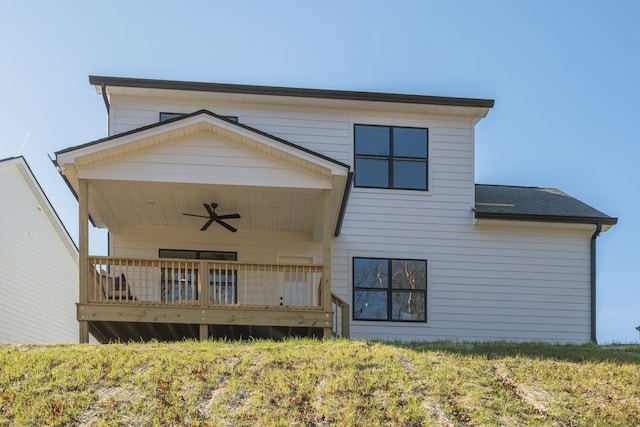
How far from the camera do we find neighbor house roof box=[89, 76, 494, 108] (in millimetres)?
15742

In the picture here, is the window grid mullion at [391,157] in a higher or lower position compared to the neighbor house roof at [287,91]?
lower

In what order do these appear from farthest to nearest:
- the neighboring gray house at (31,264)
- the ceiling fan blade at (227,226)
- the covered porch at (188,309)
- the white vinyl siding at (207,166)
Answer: the neighboring gray house at (31,264) → the ceiling fan blade at (227,226) → the white vinyl siding at (207,166) → the covered porch at (188,309)

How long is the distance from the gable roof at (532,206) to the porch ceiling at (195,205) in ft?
14.1

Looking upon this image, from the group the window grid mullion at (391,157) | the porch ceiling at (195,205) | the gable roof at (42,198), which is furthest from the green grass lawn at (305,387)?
the gable roof at (42,198)

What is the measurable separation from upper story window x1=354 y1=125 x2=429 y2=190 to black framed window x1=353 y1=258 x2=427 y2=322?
70.8 inches

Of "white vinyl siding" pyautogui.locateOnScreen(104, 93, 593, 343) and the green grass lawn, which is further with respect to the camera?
"white vinyl siding" pyautogui.locateOnScreen(104, 93, 593, 343)

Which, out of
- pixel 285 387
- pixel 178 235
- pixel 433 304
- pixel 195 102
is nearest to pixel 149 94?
pixel 195 102

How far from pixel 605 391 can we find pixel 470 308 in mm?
6307

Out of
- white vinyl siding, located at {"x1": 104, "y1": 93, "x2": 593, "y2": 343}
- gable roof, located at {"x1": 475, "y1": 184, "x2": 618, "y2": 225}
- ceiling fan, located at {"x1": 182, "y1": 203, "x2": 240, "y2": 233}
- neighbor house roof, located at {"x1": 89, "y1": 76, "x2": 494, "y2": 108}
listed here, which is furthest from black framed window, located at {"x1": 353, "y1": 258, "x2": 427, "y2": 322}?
neighbor house roof, located at {"x1": 89, "y1": 76, "x2": 494, "y2": 108}

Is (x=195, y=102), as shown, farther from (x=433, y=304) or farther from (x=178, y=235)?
(x=433, y=304)

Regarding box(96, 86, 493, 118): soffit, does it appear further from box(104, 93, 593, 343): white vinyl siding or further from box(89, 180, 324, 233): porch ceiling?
box(89, 180, 324, 233): porch ceiling

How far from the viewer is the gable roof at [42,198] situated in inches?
747

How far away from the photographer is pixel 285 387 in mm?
9461

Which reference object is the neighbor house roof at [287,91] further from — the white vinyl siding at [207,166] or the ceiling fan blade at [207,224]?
the white vinyl siding at [207,166]
